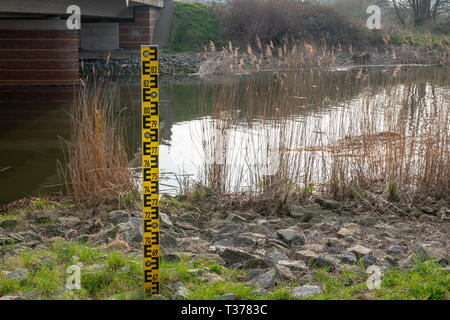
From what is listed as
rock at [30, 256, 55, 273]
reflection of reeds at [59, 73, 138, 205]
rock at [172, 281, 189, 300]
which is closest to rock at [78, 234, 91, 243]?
rock at [30, 256, 55, 273]

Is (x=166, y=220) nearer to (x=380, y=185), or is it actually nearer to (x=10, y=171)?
(x=380, y=185)

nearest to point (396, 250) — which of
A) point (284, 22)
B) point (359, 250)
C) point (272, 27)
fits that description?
point (359, 250)

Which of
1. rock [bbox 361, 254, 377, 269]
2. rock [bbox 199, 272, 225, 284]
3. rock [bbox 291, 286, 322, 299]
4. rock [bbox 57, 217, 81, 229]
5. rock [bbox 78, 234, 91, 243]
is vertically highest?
rock [bbox 291, 286, 322, 299]

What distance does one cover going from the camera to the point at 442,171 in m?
6.87

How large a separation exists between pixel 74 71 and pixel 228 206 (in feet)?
53.0

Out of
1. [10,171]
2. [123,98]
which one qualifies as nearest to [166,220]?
[10,171]

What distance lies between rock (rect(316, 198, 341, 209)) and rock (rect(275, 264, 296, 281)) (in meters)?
2.66

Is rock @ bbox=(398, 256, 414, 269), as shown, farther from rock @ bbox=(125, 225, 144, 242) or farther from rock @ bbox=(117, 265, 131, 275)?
rock @ bbox=(125, 225, 144, 242)

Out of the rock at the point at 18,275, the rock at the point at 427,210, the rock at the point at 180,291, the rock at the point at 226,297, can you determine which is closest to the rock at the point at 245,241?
the rock at the point at 180,291

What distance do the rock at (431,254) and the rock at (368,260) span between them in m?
0.36

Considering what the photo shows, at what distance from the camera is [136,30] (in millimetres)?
31625

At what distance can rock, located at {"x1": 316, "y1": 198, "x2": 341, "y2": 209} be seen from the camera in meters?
6.94

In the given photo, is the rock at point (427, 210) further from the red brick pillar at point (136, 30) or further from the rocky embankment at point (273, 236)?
the red brick pillar at point (136, 30)

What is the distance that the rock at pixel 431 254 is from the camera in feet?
15.0
